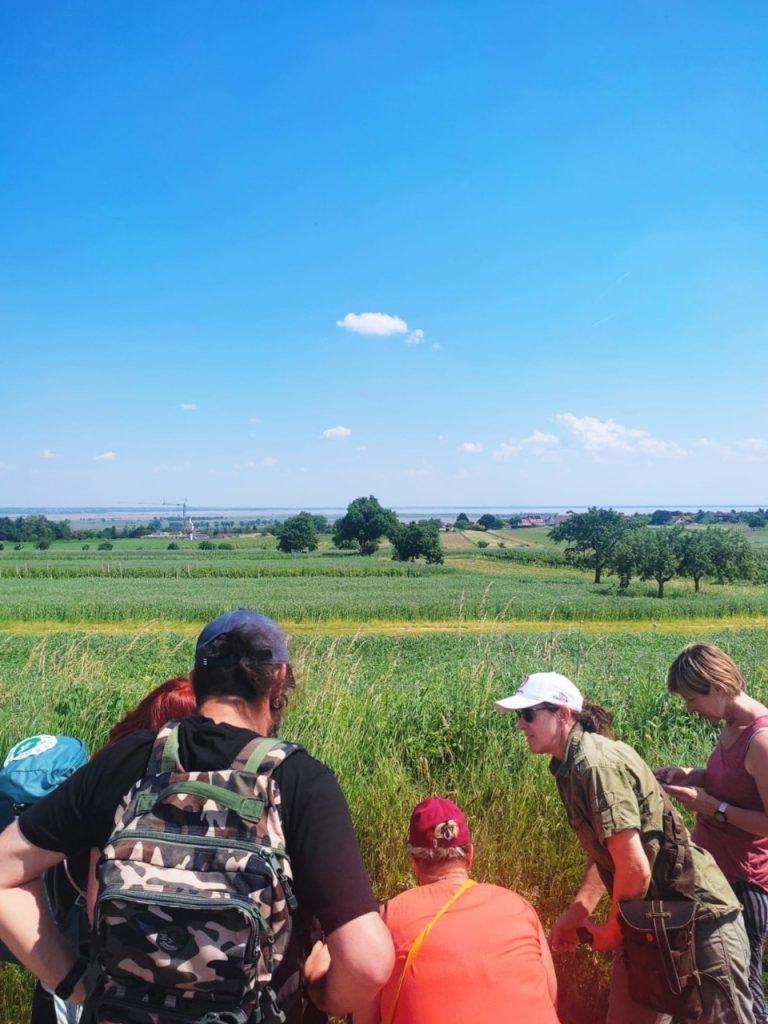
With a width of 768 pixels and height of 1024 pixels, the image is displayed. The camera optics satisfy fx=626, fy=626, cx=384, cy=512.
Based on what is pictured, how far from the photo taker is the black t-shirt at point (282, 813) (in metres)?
1.39

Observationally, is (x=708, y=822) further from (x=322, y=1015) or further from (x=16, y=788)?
(x=16, y=788)

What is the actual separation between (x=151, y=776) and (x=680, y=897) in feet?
6.13

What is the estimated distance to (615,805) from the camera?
6.86ft

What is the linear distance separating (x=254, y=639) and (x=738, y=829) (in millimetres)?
2241

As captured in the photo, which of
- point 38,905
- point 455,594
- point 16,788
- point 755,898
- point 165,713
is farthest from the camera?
point 455,594

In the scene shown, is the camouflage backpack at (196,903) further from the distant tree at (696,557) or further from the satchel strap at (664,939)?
the distant tree at (696,557)

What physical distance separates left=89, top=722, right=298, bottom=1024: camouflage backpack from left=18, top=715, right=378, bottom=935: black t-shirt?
0.04m

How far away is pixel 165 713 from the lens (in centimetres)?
226

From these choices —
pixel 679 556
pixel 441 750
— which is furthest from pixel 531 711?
pixel 679 556

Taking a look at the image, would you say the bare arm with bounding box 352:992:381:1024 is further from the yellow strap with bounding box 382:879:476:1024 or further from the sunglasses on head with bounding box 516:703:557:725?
the sunglasses on head with bounding box 516:703:557:725

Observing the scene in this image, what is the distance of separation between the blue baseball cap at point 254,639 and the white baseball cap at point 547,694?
3.54 feet

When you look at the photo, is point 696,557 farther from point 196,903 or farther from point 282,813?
point 196,903

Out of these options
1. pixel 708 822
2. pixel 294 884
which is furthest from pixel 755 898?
pixel 294 884

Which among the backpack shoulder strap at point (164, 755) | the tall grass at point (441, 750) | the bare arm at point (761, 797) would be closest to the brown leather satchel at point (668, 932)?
the bare arm at point (761, 797)
